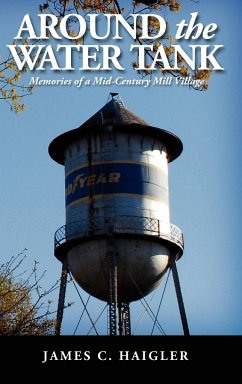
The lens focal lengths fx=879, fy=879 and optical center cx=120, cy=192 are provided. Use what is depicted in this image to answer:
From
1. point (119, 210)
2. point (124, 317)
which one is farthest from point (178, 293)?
point (119, 210)

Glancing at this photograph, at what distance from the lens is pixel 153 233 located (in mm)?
30609

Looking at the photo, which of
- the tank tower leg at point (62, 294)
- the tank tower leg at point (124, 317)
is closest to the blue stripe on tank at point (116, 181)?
the tank tower leg at point (62, 294)

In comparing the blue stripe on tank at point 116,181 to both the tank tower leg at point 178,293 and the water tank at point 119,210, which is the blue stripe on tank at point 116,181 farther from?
the tank tower leg at point 178,293

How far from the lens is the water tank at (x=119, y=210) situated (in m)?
30.4

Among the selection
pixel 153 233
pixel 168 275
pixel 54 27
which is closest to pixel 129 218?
pixel 153 233

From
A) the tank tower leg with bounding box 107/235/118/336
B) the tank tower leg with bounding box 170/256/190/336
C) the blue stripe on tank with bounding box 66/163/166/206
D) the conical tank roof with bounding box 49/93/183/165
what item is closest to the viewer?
the tank tower leg with bounding box 107/235/118/336

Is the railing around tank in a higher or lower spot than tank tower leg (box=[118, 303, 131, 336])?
higher

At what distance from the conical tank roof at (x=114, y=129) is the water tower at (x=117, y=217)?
4cm

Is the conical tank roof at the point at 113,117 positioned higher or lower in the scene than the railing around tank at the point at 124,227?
higher

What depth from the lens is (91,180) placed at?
30.9 meters

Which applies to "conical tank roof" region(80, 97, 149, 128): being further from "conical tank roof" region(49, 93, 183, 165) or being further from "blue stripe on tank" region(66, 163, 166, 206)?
"blue stripe on tank" region(66, 163, 166, 206)

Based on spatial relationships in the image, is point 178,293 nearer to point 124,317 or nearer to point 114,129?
point 124,317

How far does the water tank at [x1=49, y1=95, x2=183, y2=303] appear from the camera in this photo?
30359 mm

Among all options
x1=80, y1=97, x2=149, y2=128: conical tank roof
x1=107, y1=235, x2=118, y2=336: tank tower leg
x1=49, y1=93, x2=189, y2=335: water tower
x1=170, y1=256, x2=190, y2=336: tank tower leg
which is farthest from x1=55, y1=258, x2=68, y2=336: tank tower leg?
x1=80, y1=97, x2=149, y2=128: conical tank roof
